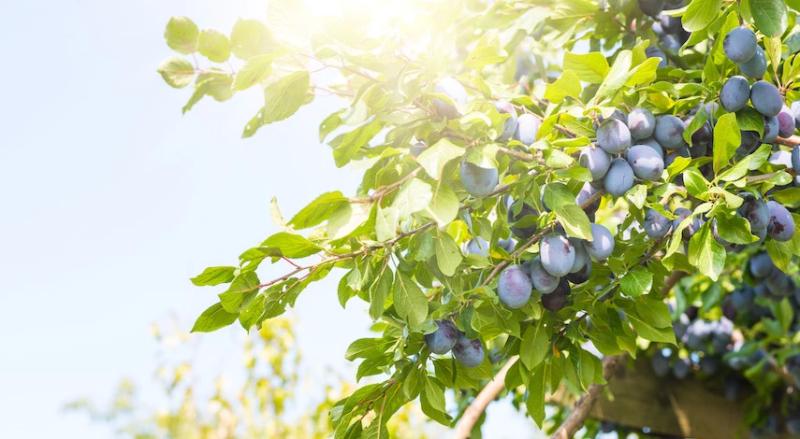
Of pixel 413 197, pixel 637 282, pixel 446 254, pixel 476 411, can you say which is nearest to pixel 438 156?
pixel 413 197

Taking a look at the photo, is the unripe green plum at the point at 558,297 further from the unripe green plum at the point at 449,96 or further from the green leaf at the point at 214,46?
the green leaf at the point at 214,46

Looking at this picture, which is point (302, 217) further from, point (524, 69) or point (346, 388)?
point (346, 388)

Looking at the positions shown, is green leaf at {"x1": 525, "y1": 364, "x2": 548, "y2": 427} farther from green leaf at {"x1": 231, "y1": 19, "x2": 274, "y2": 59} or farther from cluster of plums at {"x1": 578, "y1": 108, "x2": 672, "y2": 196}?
green leaf at {"x1": 231, "y1": 19, "x2": 274, "y2": 59}

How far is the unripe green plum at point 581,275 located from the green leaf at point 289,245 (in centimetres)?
36

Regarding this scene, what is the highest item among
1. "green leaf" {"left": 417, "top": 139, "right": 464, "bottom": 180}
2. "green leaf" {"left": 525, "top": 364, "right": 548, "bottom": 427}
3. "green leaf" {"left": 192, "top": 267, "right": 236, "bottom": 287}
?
"green leaf" {"left": 417, "top": 139, "right": 464, "bottom": 180}

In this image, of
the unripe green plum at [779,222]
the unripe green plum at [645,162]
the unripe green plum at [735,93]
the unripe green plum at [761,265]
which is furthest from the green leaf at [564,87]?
the unripe green plum at [761,265]

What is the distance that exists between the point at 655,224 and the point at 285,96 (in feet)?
1.67

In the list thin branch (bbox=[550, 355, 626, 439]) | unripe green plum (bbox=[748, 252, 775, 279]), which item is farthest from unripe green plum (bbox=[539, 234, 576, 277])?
unripe green plum (bbox=[748, 252, 775, 279])

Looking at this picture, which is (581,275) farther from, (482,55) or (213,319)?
(213,319)

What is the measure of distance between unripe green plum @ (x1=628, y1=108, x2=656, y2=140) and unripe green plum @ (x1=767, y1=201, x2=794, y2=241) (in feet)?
0.64

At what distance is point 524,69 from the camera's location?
5.15 ft

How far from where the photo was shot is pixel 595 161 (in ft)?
2.92

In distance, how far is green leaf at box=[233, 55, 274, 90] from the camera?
74 centimetres

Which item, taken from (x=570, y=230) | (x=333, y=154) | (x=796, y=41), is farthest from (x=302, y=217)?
(x=796, y=41)
